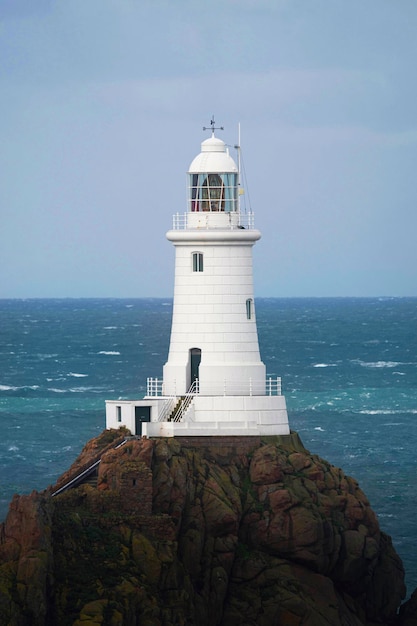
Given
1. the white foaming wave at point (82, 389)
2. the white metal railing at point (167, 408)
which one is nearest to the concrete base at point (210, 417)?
the white metal railing at point (167, 408)

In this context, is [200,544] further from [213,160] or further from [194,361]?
[213,160]

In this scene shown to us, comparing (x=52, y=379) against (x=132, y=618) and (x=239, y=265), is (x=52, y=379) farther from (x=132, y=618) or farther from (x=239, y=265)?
(x=132, y=618)

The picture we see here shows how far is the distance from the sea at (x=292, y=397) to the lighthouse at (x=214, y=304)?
29.9 ft

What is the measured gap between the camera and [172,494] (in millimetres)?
44312

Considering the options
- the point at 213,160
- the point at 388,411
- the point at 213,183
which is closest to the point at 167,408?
the point at 213,183

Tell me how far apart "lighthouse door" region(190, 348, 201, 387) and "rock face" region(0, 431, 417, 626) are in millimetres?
3512

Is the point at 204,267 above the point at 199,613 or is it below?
above

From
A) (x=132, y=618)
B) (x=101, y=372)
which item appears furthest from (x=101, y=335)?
(x=132, y=618)

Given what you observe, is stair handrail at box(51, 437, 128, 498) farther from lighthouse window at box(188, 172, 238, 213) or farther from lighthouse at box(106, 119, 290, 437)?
lighthouse window at box(188, 172, 238, 213)

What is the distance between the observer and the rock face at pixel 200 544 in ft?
129

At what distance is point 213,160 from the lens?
5175cm

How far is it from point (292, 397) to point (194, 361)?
46.8 meters

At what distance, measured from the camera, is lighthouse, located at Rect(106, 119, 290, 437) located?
51062mm

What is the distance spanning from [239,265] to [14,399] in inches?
2068
